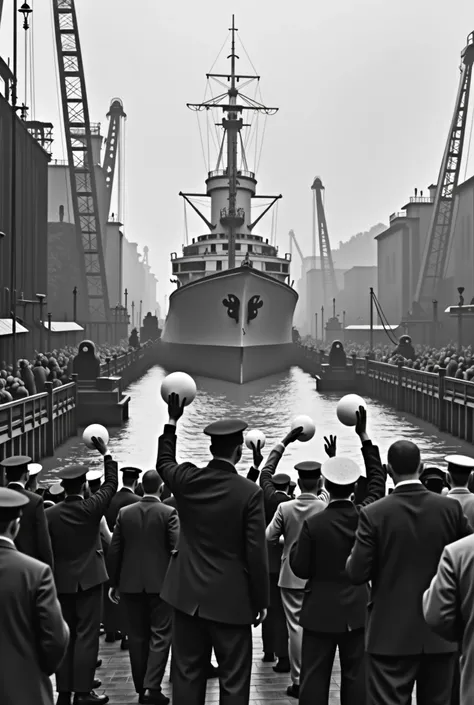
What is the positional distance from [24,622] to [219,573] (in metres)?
1.23

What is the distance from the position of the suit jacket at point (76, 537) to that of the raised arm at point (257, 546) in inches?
63.7

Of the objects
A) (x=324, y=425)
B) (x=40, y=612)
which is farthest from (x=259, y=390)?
(x=40, y=612)

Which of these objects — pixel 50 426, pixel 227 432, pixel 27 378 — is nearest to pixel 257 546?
pixel 227 432

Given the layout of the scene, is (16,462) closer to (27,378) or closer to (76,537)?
(76,537)

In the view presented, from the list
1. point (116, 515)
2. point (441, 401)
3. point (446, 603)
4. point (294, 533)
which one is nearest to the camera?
point (446, 603)

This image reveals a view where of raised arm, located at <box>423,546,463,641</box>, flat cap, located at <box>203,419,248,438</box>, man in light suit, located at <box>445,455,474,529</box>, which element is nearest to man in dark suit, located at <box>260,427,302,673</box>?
man in light suit, located at <box>445,455,474,529</box>

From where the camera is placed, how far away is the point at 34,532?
176 inches

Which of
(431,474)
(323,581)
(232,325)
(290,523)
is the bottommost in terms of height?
(323,581)

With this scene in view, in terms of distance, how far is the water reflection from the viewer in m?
16.7

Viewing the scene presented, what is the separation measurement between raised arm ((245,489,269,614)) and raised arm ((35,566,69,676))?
1.15m

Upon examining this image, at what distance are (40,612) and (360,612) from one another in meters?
2.02

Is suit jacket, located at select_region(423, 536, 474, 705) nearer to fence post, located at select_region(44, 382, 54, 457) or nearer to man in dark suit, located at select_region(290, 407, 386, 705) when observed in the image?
man in dark suit, located at select_region(290, 407, 386, 705)

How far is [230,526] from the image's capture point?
373 centimetres

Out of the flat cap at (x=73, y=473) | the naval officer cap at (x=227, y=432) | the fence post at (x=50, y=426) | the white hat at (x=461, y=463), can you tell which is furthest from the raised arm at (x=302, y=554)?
the fence post at (x=50, y=426)
